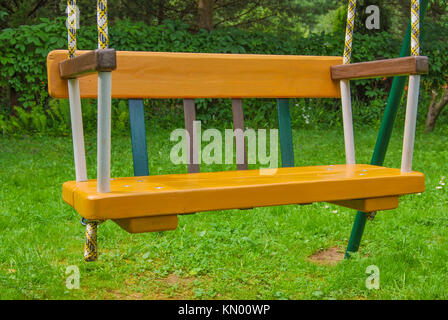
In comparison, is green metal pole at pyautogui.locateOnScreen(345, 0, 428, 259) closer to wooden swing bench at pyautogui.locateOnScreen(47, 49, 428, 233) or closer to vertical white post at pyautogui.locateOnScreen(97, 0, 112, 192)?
wooden swing bench at pyautogui.locateOnScreen(47, 49, 428, 233)

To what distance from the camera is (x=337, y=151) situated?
228 inches

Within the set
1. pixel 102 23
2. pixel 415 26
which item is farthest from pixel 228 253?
pixel 102 23

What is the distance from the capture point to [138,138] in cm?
218

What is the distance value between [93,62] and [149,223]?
512mm

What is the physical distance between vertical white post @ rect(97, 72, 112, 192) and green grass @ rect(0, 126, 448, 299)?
1.04 metres

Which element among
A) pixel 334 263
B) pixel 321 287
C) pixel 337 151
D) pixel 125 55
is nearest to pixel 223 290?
pixel 321 287

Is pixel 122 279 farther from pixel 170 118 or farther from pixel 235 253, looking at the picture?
pixel 170 118

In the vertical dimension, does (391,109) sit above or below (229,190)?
above

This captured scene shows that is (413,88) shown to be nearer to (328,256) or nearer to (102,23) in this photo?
A: (102,23)

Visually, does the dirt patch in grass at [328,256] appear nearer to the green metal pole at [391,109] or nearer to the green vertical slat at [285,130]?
the green metal pole at [391,109]

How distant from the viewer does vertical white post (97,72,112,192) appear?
1559mm

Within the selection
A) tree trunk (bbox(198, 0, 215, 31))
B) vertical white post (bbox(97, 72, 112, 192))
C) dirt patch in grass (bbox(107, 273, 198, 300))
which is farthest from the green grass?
tree trunk (bbox(198, 0, 215, 31))

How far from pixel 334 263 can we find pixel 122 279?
1.09m

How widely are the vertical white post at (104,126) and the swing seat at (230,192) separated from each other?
0.17ft
